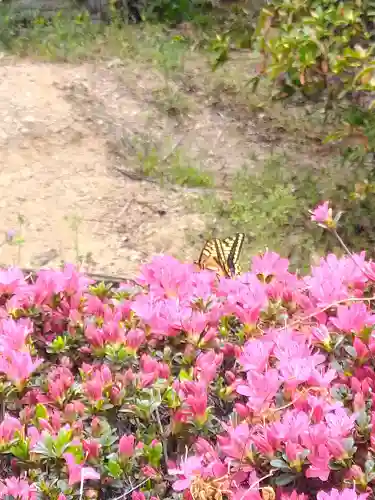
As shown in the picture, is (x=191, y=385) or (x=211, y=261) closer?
(x=191, y=385)

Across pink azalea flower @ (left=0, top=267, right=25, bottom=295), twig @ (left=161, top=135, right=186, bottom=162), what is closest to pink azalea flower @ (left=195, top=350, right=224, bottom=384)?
pink azalea flower @ (left=0, top=267, right=25, bottom=295)

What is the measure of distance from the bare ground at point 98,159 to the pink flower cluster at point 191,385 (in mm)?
2576

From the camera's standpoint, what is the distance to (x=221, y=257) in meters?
2.63

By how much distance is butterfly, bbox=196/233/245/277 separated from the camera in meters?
2.47

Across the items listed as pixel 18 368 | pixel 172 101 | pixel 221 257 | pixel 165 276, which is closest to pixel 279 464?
pixel 18 368

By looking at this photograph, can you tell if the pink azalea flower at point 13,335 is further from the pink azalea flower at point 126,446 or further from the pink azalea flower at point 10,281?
the pink azalea flower at point 126,446

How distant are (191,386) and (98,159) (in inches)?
170

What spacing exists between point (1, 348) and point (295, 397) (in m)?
0.61

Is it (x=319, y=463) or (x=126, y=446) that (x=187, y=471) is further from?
(x=319, y=463)

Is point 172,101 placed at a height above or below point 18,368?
below

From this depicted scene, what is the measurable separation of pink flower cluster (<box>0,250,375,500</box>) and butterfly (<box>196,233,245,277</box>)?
57 cm

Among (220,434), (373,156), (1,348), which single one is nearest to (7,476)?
(1,348)

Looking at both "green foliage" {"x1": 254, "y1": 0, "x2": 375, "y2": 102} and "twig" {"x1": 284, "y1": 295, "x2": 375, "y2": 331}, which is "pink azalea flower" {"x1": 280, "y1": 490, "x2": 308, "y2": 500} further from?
"green foliage" {"x1": 254, "y1": 0, "x2": 375, "y2": 102}

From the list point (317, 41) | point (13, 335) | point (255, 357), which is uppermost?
point (255, 357)
